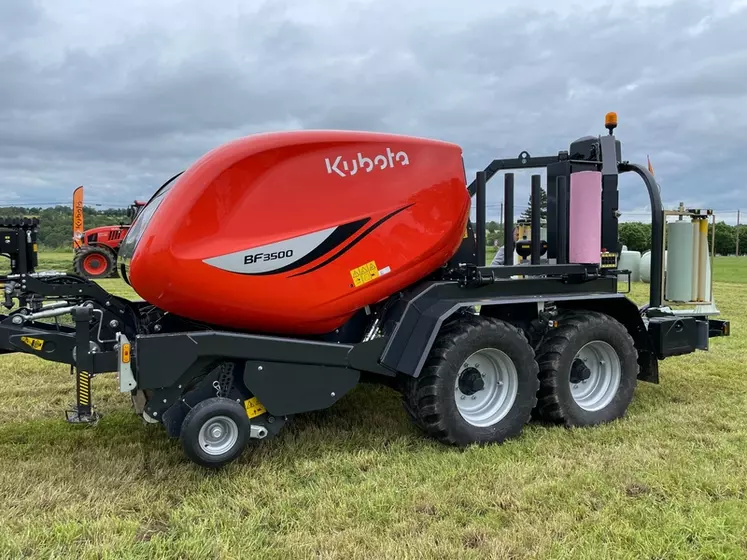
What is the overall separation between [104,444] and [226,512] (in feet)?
4.80

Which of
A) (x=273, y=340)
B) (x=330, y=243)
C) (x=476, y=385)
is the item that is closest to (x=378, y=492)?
(x=273, y=340)

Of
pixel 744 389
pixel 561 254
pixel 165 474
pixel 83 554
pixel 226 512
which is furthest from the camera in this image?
pixel 744 389

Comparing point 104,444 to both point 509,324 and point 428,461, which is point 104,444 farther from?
point 509,324

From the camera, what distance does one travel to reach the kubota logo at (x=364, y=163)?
3744 millimetres

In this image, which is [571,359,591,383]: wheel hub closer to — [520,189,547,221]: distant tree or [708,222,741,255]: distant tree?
[520,189,547,221]: distant tree

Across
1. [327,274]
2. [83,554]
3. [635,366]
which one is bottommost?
[83,554]

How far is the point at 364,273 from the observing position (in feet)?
12.8

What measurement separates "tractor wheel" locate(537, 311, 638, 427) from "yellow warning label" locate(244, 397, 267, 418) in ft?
6.68

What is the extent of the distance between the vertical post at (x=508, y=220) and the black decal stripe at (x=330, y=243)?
48.2 inches

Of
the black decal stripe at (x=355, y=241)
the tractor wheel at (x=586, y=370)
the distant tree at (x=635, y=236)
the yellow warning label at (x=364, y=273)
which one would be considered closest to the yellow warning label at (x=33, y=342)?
the black decal stripe at (x=355, y=241)

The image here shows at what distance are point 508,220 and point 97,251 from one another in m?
15.2

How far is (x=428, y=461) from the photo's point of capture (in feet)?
12.4

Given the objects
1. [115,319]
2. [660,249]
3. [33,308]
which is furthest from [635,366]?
[33,308]

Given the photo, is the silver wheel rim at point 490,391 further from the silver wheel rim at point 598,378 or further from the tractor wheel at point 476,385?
the silver wheel rim at point 598,378
